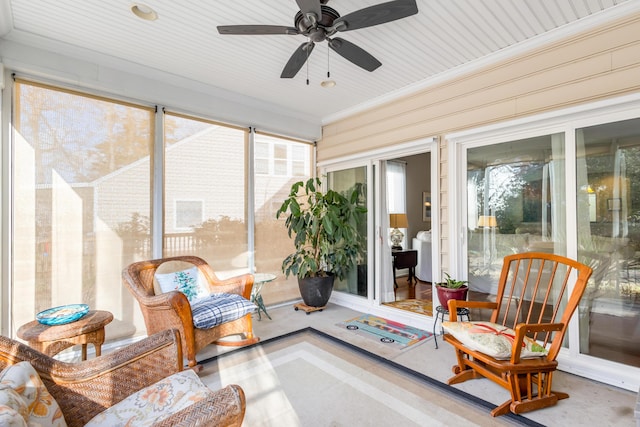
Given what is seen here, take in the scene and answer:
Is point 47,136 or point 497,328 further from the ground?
point 47,136

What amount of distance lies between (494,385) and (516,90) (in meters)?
2.55

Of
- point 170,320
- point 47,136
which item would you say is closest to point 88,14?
point 47,136

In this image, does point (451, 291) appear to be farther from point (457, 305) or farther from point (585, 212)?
point (585, 212)

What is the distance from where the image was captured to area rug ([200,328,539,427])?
6.58ft

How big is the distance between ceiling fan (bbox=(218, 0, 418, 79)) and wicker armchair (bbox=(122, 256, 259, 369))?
2077 millimetres

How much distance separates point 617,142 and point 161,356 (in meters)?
3.50

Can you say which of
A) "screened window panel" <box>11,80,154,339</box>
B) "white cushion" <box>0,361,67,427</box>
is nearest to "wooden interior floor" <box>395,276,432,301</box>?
"screened window panel" <box>11,80,154,339</box>

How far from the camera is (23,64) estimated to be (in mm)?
2646

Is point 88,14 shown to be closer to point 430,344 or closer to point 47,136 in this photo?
point 47,136

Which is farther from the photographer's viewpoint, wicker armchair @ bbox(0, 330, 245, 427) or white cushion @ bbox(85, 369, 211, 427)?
white cushion @ bbox(85, 369, 211, 427)

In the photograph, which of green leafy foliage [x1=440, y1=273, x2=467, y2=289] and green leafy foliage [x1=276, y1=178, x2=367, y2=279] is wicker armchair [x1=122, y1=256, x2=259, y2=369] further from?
green leafy foliage [x1=440, y1=273, x2=467, y2=289]

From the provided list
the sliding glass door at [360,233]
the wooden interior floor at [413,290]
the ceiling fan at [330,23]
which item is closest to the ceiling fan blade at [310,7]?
the ceiling fan at [330,23]

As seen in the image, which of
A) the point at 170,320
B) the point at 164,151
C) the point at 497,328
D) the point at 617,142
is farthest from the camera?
the point at 164,151

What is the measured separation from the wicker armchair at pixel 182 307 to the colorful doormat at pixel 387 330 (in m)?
1.20
